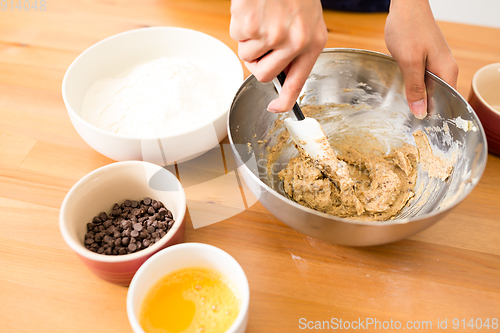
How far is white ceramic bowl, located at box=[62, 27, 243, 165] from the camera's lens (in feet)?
2.91

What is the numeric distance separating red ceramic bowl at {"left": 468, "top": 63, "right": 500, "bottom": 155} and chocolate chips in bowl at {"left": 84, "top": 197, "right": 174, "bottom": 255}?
876mm

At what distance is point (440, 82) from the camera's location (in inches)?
35.6

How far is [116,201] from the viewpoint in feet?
2.89

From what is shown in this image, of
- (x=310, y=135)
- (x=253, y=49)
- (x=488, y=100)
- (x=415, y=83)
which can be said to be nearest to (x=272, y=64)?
(x=253, y=49)

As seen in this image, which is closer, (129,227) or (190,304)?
(190,304)

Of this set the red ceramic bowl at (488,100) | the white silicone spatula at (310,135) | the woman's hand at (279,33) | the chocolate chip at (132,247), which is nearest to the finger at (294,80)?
the woman's hand at (279,33)

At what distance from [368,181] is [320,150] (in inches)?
6.9

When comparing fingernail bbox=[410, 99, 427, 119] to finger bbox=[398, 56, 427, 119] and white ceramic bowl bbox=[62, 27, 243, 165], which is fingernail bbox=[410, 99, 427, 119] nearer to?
Result: finger bbox=[398, 56, 427, 119]

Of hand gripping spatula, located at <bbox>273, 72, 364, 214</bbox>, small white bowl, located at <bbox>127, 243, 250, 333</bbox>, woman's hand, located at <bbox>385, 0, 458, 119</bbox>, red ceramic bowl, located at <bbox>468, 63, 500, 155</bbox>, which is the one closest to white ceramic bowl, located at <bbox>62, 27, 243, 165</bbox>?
hand gripping spatula, located at <bbox>273, 72, 364, 214</bbox>

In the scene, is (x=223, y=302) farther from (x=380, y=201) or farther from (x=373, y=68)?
(x=373, y=68)

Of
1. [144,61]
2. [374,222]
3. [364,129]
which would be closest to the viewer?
[374,222]

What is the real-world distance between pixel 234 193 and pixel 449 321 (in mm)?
560

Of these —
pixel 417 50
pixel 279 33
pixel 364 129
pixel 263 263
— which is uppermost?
Result: pixel 279 33

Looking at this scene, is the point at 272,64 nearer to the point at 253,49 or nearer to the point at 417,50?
the point at 253,49
